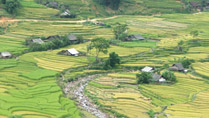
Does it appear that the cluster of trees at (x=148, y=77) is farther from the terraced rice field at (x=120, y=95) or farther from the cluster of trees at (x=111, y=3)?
the cluster of trees at (x=111, y=3)

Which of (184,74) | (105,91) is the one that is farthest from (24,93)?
(184,74)

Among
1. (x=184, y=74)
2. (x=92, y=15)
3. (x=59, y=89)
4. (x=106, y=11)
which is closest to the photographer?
(x=59, y=89)

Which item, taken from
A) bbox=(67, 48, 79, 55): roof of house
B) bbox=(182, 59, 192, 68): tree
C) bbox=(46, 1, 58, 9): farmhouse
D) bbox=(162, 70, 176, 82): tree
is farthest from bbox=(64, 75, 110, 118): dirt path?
bbox=(46, 1, 58, 9): farmhouse

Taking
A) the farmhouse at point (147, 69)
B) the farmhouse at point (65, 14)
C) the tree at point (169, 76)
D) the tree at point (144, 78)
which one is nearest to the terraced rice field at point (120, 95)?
the tree at point (144, 78)

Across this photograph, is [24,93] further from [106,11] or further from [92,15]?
[106,11]

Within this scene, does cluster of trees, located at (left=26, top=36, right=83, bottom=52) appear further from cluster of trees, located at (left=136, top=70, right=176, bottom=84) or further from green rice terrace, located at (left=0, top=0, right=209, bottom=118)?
cluster of trees, located at (left=136, top=70, right=176, bottom=84)

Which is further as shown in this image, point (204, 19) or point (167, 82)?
point (204, 19)

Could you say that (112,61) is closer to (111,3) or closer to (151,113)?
(151,113)

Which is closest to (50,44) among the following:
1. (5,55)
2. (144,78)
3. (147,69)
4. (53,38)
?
(53,38)
